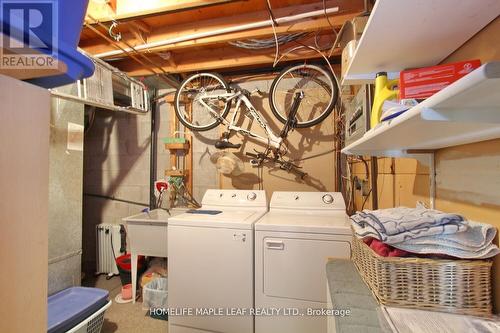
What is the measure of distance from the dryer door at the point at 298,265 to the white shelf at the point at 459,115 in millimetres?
962

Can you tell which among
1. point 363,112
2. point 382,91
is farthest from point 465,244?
point 363,112

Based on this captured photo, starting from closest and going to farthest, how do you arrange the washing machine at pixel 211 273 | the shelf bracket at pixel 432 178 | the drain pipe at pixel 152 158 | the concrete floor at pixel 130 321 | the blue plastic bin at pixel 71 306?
the shelf bracket at pixel 432 178 → the blue plastic bin at pixel 71 306 → the washing machine at pixel 211 273 → the concrete floor at pixel 130 321 → the drain pipe at pixel 152 158

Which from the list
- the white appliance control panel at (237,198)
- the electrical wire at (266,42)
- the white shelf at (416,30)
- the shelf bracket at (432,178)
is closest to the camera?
the white shelf at (416,30)

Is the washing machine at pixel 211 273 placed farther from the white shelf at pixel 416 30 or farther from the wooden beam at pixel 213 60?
the wooden beam at pixel 213 60

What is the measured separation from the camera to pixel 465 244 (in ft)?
2.17

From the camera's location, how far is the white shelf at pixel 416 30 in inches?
24.8

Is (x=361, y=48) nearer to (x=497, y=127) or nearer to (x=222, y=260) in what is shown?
(x=497, y=127)

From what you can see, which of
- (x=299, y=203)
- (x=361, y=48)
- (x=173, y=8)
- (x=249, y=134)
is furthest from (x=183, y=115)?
(x=361, y=48)

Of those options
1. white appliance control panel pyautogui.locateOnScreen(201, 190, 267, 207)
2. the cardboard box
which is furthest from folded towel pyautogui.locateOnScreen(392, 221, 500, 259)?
white appliance control panel pyautogui.locateOnScreen(201, 190, 267, 207)

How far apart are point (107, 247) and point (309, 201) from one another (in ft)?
8.62

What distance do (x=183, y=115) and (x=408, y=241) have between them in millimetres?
2630

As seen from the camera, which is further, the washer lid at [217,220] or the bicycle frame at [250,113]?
the bicycle frame at [250,113]

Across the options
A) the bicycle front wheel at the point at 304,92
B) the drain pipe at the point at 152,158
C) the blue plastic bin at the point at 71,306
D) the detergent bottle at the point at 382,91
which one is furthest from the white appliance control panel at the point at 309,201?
the drain pipe at the point at 152,158

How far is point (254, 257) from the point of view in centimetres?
165
